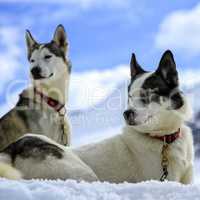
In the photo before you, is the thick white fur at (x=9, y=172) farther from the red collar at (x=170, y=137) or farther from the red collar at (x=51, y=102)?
the red collar at (x=51, y=102)

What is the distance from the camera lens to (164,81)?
6543 millimetres

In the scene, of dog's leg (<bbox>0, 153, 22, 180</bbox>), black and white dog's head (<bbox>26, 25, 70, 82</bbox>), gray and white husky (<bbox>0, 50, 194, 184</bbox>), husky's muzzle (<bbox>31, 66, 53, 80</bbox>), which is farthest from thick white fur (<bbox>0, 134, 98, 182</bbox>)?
black and white dog's head (<bbox>26, 25, 70, 82</bbox>)

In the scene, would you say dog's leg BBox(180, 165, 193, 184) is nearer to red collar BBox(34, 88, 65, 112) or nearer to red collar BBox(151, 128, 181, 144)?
red collar BBox(151, 128, 181, 144)

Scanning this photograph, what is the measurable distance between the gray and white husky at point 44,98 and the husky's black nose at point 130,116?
308 centimetres

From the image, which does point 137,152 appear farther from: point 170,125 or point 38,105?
point 38,105

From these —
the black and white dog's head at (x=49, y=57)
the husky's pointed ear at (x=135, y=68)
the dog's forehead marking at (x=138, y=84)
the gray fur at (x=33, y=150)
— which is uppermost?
the black and white dog's head at (x=49, y=57)

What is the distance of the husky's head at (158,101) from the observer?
6.27m

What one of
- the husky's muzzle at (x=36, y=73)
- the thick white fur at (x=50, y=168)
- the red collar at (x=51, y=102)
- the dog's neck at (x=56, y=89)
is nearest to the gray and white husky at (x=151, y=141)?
the thick white fur at (x=50, y=168)

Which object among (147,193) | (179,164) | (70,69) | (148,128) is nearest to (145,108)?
(148,128)

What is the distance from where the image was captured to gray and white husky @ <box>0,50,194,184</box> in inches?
239

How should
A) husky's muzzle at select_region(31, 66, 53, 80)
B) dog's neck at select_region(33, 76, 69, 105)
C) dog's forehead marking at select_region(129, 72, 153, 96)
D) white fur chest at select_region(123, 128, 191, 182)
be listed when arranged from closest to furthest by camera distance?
1. white fur chest at select_region(123, 128, 191, 182)
2. dog's forehead marking at select_region(129, 72, 153, 96)
3. dog's neck at select_region(33, 76, 69, 105)
4. husky's muzzle at select_region(31, 66, 53, 80)

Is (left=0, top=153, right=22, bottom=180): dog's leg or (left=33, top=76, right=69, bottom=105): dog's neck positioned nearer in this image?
(left=0, top=153, right=22, bottom=180): dog's leg

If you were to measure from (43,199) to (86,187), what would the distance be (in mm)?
438

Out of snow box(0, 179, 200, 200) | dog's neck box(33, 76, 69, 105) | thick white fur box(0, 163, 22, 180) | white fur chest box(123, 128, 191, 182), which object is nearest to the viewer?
snow box(0, 179, 200, 200)
